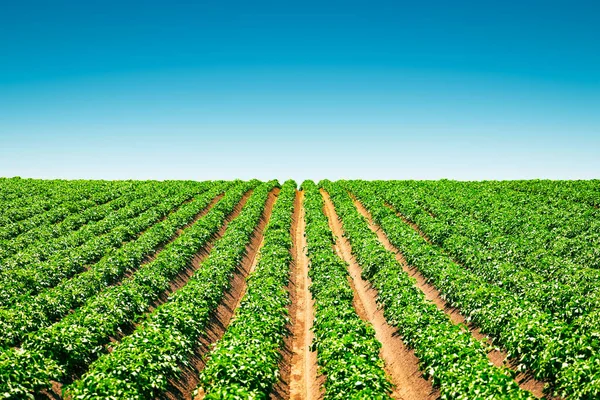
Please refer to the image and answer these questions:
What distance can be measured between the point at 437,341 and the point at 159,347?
29.5ft

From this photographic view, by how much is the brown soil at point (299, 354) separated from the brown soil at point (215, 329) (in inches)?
112

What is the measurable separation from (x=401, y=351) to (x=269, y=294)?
20.6ft

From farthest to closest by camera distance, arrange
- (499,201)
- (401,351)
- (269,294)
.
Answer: (499,201), (269,294), (401,351)

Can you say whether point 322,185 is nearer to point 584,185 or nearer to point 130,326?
point 584,185

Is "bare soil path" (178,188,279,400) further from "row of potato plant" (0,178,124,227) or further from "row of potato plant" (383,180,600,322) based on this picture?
"row of potato plant" (0,178,124,227)

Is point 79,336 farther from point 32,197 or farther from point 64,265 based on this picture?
point 32,197

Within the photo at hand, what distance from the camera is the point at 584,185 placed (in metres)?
47.6

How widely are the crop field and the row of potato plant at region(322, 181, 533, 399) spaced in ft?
0.19

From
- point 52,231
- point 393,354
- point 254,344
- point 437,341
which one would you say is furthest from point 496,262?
point 52,231

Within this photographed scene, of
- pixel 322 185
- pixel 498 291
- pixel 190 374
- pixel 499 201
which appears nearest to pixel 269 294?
pixel 190 374

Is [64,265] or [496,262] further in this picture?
[496,262]

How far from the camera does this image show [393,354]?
49.4 ft

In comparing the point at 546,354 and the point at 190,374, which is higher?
the point at 546,354

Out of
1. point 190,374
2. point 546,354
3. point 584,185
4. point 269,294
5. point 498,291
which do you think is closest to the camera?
point 546,354
